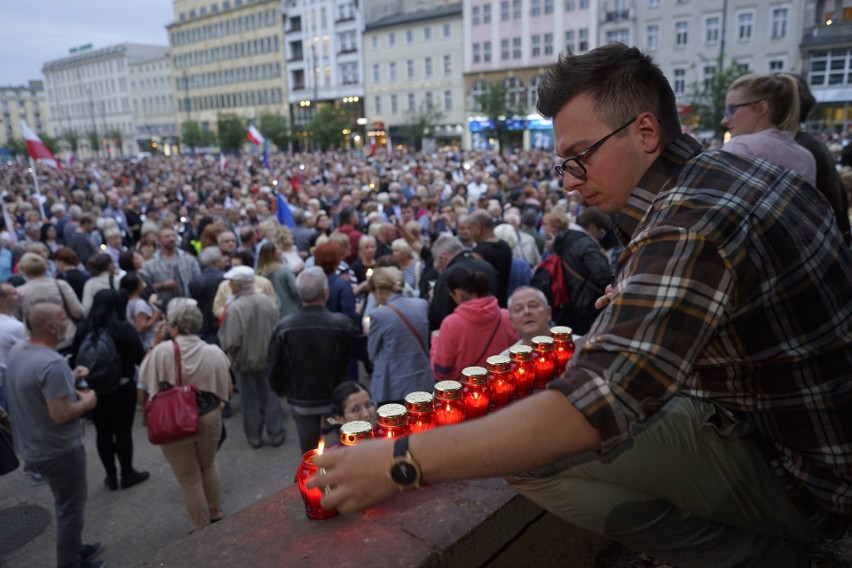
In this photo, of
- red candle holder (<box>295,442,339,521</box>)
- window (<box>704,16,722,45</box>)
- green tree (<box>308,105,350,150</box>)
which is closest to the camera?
red candle holder (<box>295,442,339,521</box>)

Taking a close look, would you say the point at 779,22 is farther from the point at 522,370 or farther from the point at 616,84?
the point at 616,84

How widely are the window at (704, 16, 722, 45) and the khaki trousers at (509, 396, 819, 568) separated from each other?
50914 millimetres

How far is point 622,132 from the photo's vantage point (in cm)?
155

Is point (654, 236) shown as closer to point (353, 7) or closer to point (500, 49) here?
point (500, 49)

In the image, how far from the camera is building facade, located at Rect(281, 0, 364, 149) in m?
63.8

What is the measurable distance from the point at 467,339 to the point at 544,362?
1.63 meters

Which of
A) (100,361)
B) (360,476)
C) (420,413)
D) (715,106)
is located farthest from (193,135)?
(360,476)

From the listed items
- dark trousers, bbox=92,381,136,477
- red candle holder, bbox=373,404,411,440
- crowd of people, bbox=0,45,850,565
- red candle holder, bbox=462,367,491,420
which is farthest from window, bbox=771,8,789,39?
red candle holder, bbox=373,404,411,440

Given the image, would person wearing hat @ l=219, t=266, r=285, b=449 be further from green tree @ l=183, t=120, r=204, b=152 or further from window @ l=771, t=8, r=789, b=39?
green tree @ l=183, t=120, r=204, b=152

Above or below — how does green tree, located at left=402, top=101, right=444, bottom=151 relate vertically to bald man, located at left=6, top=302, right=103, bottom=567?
above

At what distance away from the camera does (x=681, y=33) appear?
148 feet

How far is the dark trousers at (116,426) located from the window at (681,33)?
5014 cm

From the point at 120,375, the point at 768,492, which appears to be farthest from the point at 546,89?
the point at 120,375

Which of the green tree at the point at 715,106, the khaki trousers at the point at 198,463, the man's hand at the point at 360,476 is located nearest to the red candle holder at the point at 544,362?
the man's hand at the point at 360,476
